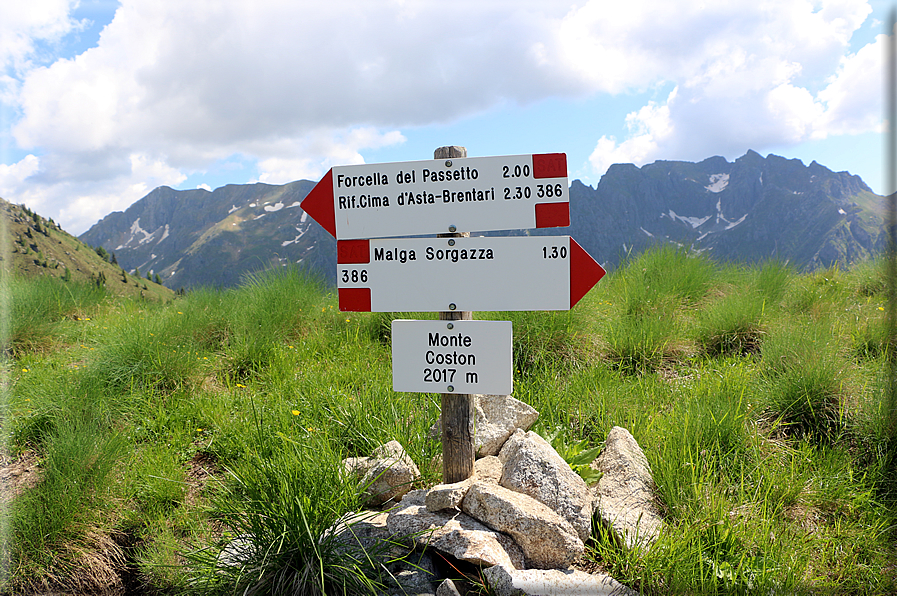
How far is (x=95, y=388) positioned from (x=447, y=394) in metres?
3.22

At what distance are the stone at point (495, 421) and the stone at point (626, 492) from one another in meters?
0.55

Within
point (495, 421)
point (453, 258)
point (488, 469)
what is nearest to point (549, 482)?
point (488, 469)

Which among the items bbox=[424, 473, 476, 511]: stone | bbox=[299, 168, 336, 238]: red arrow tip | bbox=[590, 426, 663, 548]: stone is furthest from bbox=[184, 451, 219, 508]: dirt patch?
bbox=[590, 426, 663, 548]: stone

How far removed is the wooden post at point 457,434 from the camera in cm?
272

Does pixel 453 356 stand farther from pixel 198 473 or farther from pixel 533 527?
pixel 198 473

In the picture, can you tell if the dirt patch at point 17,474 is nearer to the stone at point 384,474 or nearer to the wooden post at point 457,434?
the stone at point 384,474

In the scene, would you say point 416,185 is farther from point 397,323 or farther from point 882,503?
point 882,503

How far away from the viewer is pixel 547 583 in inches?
80.8

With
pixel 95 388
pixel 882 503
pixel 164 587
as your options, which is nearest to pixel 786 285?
pixel 882 503

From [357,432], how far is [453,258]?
149 cm

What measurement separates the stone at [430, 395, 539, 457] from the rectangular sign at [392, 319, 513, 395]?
24.3 inches

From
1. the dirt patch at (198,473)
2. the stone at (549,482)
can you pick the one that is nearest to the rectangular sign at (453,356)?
the stone at (549,482)

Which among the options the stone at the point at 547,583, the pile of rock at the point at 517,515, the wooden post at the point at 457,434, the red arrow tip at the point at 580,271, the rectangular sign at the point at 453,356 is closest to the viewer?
the stone at the point at 547,583

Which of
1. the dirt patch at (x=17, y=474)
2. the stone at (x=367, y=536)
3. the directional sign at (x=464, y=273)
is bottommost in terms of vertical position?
the stone at (x=367, y=536)
